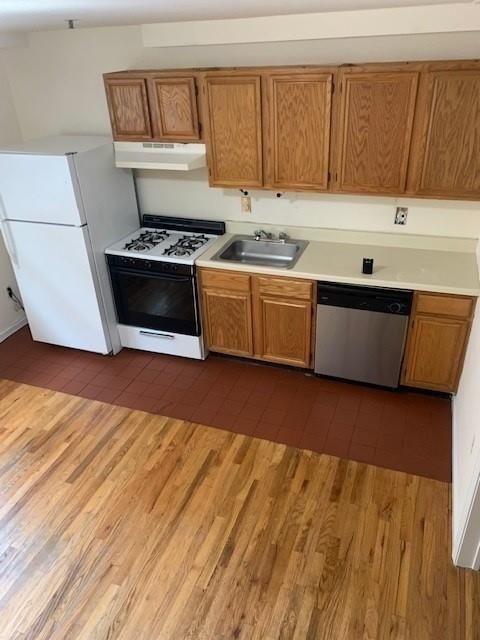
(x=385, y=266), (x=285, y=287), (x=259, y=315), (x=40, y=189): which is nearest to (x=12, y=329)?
(x=40, y=189)

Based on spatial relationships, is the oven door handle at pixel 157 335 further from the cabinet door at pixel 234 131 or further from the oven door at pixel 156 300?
the cabinet door at pixel 234 131

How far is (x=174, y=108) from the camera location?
3.22m

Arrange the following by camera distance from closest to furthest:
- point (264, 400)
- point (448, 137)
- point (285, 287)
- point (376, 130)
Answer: point (448, 137) → point (376, 130) → point (285, 287) → point (264, 400)

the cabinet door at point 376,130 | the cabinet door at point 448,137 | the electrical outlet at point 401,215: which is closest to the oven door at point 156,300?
the cabinet door at point 376,130

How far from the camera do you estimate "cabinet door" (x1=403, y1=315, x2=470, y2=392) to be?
3006 millimetres

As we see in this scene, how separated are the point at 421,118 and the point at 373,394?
1795 mm

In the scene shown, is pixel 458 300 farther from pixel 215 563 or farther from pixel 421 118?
pixel 215 563

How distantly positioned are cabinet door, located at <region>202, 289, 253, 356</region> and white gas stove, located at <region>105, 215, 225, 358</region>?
9 cm

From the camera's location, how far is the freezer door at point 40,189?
10.6 ft

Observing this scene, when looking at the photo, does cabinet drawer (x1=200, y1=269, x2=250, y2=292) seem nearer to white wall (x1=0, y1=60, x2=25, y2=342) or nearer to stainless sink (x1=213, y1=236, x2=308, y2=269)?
stainless sink (x1=213, y1=236, x2=308, y2=269)

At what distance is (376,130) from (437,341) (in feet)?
4.46

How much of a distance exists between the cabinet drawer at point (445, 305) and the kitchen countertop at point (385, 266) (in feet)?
0.15

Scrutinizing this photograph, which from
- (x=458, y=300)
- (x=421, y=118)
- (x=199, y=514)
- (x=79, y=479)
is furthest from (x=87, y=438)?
(x=421, y=118)

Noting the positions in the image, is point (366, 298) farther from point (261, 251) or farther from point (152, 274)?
point (152, 274)
